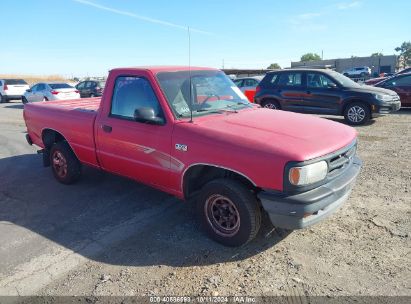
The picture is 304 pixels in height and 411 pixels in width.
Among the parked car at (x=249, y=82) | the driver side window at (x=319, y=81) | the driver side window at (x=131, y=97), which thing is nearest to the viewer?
the driver side window at (x=131, y=97)

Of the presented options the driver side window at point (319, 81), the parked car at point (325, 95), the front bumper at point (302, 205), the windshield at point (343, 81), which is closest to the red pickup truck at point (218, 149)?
the front bumper at point (302, 205)

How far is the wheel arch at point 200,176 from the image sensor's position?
11.7 ft

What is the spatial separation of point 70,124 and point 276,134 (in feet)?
10.8

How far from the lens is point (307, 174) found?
3.04m

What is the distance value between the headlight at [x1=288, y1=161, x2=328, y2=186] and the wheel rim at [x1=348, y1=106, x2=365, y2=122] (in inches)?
318

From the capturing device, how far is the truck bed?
4.93 meters

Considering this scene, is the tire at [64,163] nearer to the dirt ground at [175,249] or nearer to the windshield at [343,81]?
the dirt ground at [175,249]

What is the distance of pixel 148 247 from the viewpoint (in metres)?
3.71

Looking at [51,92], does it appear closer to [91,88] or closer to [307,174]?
[91,88]

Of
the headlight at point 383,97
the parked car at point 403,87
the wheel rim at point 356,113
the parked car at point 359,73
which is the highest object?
the parked car at point 359,73

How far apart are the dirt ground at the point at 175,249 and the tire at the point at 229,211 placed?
16cm

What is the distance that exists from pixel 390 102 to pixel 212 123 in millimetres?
8629

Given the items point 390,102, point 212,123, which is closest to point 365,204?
point 212,123

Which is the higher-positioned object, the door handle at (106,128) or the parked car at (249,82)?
the parked car at (249,82)
